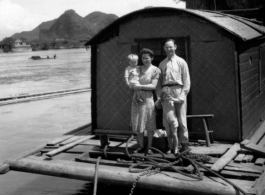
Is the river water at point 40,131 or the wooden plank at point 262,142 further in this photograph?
the river water at point 40,131

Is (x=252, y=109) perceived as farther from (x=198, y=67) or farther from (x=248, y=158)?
(x=248, y=158)

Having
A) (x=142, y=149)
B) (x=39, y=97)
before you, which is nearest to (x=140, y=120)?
(x=142, y=149)

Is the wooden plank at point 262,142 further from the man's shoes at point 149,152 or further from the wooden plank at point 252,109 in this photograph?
the man's shoes at point 149,152

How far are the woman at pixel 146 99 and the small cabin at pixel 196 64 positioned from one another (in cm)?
166

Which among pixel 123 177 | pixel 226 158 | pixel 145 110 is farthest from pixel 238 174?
pixel 145 110

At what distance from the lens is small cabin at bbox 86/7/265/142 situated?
7762mm

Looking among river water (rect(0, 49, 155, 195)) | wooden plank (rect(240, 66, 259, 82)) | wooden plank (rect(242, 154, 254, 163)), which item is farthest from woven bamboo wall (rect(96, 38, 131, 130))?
wooden plank (rect(242, 154, 254, 163))

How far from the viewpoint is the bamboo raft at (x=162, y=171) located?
18.2 feet

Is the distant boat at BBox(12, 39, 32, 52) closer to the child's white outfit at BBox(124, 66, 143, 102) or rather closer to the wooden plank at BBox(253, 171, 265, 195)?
the child's white outfit at BBox(124, 66, 143, 102)

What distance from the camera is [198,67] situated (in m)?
8.09

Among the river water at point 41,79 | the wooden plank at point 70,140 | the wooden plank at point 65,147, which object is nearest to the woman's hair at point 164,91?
the wooden plank at point 65,147

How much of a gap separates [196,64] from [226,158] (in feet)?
7.83

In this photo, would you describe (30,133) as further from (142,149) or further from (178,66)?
(178,66)

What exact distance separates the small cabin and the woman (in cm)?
166
